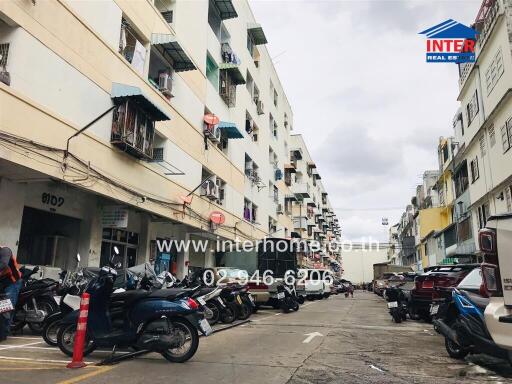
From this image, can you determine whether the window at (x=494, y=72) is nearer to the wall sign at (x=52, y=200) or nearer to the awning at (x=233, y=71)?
the awning at (x=233, y=71)

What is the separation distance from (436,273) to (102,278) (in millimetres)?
8966

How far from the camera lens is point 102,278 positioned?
21.4 feet

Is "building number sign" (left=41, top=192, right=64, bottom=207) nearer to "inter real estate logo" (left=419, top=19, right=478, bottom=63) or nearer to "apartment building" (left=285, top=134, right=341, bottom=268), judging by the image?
"inter real estate logo" (left=419, top=19, right=478, bottom=63)

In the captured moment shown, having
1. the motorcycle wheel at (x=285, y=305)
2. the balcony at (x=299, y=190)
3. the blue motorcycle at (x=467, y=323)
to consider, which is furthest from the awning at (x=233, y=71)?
the balcony at (x=299, y=190)

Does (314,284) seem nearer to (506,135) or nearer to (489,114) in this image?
(489,114)

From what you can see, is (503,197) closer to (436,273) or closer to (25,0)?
(436,273)

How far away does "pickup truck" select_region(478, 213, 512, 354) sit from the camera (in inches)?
154

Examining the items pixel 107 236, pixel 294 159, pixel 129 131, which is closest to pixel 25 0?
pixel 129 131

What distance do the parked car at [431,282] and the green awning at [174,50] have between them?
11.1m


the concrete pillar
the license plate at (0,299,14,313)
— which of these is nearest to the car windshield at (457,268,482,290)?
the license plate at (0,299,14,313)

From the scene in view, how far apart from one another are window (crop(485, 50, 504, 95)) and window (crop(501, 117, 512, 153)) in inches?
91.1

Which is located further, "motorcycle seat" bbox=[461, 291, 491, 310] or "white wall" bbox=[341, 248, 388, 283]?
"white wall" bbox=[341, 248, 388, 283]

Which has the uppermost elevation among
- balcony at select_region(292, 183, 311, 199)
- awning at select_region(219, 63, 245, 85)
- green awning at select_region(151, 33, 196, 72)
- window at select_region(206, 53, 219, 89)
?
awning at select_region(219, 63, 245, 85)

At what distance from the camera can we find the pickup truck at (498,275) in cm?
390
